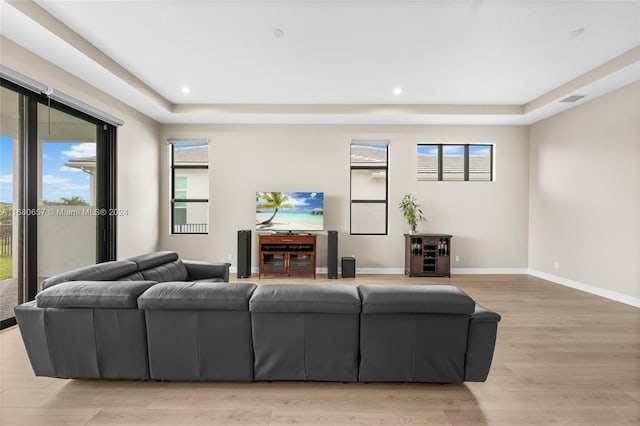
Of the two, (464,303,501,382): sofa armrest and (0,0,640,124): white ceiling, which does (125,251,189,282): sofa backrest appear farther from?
(464,303,501,382): sofa armrest

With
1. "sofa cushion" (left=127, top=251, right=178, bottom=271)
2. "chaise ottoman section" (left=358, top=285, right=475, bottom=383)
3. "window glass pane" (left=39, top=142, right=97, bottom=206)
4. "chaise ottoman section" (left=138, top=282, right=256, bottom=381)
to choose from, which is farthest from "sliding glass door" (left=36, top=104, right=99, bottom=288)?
"chaise ottoman section" (left=358, top=285, right=475, bottom=383)

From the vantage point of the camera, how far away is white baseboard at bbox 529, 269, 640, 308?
14.8ft

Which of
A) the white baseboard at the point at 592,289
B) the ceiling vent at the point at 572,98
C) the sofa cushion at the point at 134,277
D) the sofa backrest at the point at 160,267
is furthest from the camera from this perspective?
the ceiling vent at the point at 572,98

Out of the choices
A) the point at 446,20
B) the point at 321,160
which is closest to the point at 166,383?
the point at 446,20

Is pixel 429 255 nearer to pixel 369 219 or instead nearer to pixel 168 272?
pixel 369 219

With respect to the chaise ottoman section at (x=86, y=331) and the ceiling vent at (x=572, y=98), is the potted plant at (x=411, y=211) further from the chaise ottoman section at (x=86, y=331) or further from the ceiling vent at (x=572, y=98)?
the chaise ottoman section at (x=86, y=331)

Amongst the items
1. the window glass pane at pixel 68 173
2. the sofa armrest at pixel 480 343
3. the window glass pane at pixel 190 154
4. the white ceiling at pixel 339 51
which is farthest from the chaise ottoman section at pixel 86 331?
the window glass pane at pixel 190 154

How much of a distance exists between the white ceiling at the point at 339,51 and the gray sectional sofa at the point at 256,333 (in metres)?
2.59

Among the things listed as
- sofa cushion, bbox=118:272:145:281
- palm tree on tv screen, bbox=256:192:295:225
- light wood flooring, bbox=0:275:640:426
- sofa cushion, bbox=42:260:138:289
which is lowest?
light wood flooring, bbox=0:275:640:426

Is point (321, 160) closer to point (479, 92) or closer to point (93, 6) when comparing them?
point (479, 92)

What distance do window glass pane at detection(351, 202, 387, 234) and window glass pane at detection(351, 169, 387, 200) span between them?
18 centimetres

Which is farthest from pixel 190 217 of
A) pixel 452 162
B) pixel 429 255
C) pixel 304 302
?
pixel 452 162

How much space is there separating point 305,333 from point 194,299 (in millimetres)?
737

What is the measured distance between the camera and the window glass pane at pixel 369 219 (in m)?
6.68
